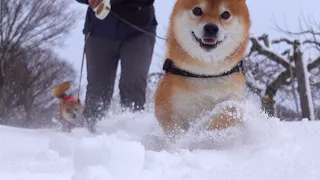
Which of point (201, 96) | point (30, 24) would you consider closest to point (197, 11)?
point (201, 96)

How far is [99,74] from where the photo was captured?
2875 mm

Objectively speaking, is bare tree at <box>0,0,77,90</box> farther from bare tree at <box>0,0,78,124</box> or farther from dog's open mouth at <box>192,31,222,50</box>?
dog's open mouth at <box>192,31,222,50</box>

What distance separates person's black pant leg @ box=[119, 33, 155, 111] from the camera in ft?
9.16

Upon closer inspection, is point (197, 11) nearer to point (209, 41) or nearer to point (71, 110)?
point (209, 41)

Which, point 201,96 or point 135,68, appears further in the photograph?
point 135,68

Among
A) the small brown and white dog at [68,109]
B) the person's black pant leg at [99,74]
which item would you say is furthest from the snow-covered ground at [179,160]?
the small brown and white dog at [68,109]

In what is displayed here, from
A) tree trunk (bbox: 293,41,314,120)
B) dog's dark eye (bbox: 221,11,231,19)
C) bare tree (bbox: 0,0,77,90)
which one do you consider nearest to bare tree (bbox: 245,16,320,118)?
tree trunk (bbox: 293,41,314,120)

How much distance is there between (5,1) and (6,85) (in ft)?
11.8

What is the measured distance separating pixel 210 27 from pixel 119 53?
110 centimetres

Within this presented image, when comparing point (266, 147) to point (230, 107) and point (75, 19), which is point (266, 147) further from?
point (75, 19)

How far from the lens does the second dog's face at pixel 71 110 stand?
167 inches

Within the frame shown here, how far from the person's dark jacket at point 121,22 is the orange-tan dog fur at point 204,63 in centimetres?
80

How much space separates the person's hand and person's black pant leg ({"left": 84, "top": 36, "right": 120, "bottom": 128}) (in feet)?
0.83

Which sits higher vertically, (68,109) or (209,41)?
(209,41)
